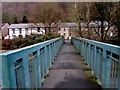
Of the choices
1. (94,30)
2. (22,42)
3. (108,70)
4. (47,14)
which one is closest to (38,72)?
(108,70)

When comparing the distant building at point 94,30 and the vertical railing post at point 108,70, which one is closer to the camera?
the vertical railing post at point 108,70

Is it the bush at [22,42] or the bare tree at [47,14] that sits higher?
the bare tree at [47,14]

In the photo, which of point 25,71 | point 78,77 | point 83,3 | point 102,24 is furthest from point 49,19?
point 25,71

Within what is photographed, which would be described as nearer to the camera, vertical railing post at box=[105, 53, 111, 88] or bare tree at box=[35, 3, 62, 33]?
vertical railing post at box=[105, 53, 111, 88]

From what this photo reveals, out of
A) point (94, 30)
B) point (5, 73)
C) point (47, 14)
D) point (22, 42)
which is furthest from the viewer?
point (47, 14)

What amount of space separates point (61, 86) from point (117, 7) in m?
11.4

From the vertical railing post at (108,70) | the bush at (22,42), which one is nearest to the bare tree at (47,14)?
the bush at (22,42)

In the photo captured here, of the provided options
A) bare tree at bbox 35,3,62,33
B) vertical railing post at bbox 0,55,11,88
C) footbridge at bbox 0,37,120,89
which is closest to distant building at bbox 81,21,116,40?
footbridge at bbox 0,37,120,89

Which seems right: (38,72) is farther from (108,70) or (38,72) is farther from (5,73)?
(5,73)

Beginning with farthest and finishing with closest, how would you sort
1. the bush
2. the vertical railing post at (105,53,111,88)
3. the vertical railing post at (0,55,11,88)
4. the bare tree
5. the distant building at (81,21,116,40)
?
the bare tree
the bush
the distant building at (81,21,116,40)
the vertical railing post at (105,53,111,88)
the vertical railing post at (0,55,11,88)

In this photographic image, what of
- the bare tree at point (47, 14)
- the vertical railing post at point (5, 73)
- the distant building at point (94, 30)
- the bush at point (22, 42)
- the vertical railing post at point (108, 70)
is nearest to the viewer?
the vertical railing post at point (5, 73)

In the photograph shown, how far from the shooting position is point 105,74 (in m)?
2.86

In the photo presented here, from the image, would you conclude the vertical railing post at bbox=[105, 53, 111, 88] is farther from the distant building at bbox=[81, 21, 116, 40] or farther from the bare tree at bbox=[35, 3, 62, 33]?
the bare tree at bbox=[35, 3, 62, 33]

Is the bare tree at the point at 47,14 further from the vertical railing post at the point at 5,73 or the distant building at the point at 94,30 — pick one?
the vertical railing post at the point at 5,73
